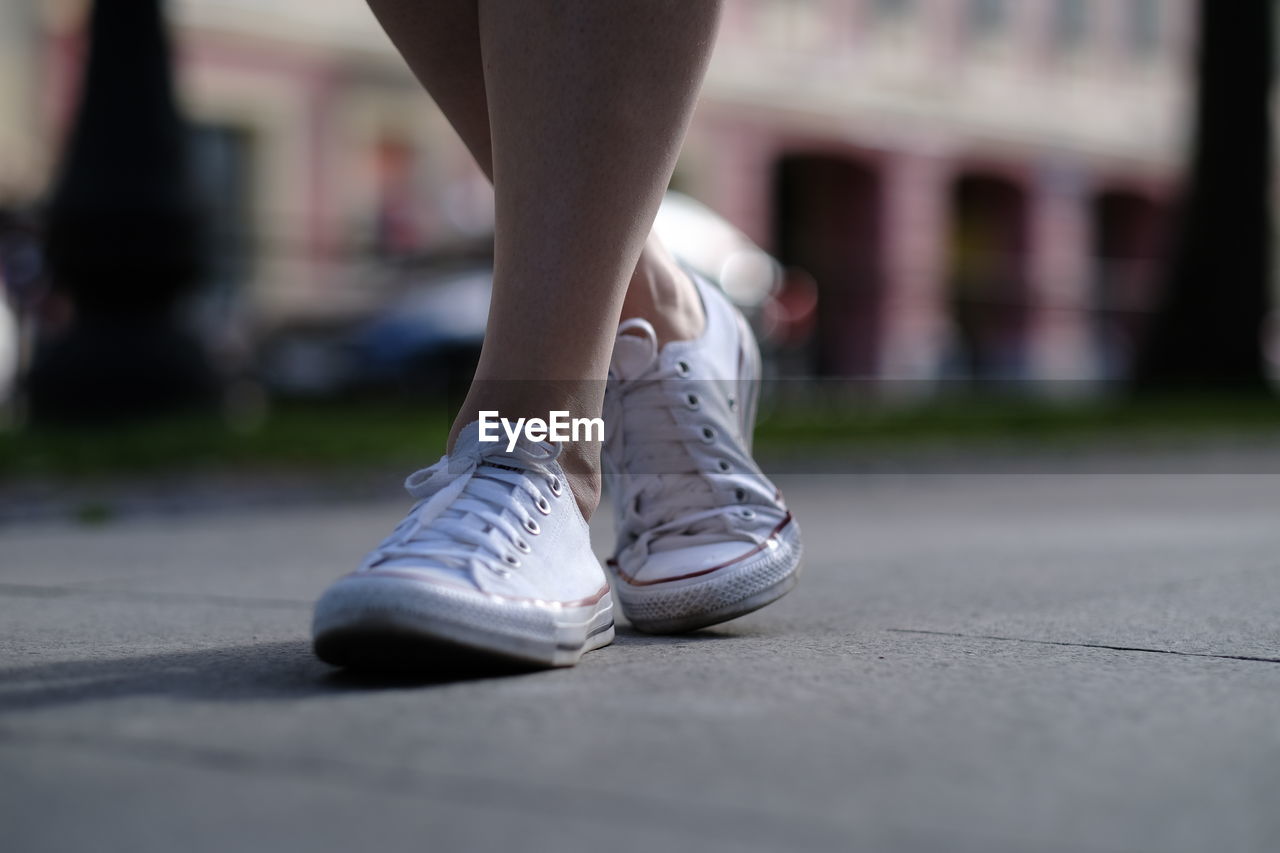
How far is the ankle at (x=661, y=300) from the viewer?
199 cm

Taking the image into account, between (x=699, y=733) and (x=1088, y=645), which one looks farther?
(x=1088, y=645)

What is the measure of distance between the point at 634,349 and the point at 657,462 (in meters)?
0.13

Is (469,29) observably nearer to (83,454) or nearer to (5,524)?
(5,524)

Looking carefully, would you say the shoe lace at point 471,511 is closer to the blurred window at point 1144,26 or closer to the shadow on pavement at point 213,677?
the shadow on pavement at point 213,677

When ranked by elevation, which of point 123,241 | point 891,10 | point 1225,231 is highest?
point 891,10

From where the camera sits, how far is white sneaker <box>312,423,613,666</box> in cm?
146

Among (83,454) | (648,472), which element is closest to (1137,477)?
(83,454)

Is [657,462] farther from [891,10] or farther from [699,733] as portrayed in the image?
[891,10]

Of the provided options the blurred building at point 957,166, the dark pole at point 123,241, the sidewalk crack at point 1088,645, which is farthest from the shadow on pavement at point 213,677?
the blurred building at point 957,166

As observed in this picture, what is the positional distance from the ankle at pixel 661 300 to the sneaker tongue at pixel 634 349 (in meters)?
0.02

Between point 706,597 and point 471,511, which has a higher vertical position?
point 471,511

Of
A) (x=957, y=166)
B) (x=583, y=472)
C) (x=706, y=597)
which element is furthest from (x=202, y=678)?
(x=957, y=166)

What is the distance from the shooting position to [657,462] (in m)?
1.97

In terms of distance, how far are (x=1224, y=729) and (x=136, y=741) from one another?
80 centimetres
